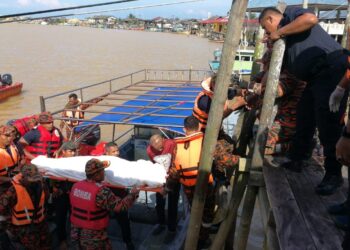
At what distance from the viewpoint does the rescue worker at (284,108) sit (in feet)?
12.6

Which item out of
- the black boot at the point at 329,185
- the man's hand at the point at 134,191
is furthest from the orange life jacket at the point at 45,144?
the black boot at the point at 329,185

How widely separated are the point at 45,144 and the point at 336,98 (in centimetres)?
488

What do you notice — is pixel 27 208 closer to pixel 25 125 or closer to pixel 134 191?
pixel 134 191

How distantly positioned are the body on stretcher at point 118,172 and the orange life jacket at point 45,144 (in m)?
1.05

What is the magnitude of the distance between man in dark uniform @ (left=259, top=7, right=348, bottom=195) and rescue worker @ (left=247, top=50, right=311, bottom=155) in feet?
1.84

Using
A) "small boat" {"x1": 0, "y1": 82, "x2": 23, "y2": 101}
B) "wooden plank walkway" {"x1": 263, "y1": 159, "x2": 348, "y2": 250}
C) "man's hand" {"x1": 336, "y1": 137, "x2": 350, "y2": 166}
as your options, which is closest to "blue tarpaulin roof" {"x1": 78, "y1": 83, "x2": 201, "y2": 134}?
"wooden plank walkway" {"x1": 263, "y1": 159, "x2": 348, "y2": 250}

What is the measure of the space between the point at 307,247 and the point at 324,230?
0.99ft

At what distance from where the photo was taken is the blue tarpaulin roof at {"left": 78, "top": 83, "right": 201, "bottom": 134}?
6.21 metres

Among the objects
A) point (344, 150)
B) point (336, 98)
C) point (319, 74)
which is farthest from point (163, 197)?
point (344, 150)

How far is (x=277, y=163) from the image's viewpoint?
12.4 ft

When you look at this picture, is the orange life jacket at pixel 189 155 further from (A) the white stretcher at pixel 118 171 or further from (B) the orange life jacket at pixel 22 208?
(B) the orange life jacket at pixel 22 208

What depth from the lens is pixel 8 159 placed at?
5426mm

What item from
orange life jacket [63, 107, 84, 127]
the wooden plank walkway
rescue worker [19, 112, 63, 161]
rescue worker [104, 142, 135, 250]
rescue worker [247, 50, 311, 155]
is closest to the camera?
the wooden plank walkway

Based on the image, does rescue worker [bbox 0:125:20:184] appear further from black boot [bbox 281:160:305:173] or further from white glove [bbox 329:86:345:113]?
white glove [bbox 329:86:345:113]
